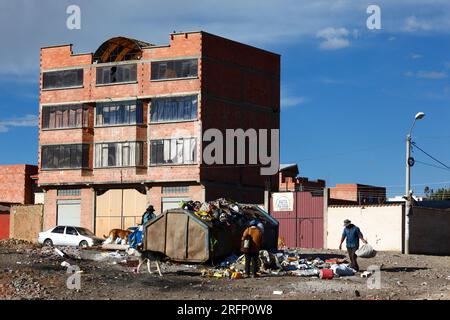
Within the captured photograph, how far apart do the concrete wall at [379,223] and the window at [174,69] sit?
50.6 ft

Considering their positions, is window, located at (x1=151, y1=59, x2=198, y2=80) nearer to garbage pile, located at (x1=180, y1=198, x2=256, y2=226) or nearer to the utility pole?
the utility pole

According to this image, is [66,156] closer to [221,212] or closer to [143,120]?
[143,120]

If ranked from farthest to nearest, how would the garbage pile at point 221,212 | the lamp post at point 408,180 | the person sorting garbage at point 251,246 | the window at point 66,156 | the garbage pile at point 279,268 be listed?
1. the window at point 66,156
2. the lamp post at point 408,180
3. the garbage pile at point 221,212
4. the garbage pile at point 279,268
5. the person sorting garbage at point 251,246

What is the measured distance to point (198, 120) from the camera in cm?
5244

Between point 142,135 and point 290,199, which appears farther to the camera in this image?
point 142,135

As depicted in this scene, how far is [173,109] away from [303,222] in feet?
44.4

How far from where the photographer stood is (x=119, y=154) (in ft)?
184

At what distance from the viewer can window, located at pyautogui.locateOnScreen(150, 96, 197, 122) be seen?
5294cm

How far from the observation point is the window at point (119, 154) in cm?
5506

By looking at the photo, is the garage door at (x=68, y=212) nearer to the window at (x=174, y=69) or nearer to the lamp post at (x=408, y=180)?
the window at (x=174, y=69)

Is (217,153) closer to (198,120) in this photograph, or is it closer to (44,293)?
(198,120)

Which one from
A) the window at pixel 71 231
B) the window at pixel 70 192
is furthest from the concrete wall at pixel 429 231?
the window at pixel 70 192

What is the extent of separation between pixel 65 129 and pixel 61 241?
1774 cm
